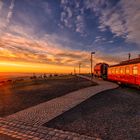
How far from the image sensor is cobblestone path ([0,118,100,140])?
20.9ft

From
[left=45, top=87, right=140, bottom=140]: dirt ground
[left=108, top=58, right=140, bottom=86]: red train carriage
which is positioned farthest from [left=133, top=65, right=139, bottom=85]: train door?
[left=45, top=87, right=140, bottom=140]: dirt ground

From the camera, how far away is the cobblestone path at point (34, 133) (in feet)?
20.9

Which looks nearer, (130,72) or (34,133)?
(34,133)

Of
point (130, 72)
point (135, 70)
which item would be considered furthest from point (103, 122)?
point (130, 72)

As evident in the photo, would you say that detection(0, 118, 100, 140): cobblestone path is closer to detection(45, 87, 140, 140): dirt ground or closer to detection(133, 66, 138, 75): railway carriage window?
detection(45, 87, 140, 140): dirt ground

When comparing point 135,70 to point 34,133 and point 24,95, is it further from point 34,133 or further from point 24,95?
point 34,133

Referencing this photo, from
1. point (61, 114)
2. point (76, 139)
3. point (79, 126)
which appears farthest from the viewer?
point (61, 114)

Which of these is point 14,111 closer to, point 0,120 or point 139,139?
point 0,120

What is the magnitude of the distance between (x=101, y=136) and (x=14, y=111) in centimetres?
577

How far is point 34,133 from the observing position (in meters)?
6.73

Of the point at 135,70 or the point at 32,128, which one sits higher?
the point at 135,70

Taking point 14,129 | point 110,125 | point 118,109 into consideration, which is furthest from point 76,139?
point 118,109

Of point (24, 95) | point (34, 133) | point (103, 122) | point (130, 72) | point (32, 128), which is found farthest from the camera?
point (130, 72)

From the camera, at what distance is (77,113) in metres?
9.81
